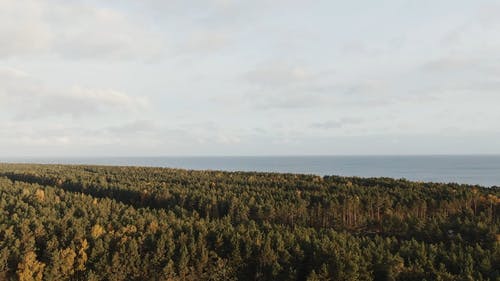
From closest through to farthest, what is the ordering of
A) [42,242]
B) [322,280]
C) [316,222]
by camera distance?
[322,280] < [42,242] < [316,222]

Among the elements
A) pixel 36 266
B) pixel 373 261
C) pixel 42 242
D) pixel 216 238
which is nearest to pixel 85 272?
pixel 36 266

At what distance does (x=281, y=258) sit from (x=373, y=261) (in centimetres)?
1088

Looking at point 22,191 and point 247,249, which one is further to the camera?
point 22,191

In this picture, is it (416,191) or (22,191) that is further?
(416,191)

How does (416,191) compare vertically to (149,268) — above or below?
above

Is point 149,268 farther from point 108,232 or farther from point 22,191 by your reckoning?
point 22,191

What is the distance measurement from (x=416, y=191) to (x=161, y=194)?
65.9 metres

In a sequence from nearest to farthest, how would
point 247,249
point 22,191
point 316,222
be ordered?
point 247,249 < point 316,222 < point 22,191

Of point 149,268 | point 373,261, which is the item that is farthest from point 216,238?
point 373,261

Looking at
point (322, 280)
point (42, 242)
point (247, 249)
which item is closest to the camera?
point (322, 280)

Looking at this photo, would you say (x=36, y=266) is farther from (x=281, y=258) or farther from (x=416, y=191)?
(x=416, y=191)

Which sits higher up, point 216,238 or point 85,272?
point 216,238

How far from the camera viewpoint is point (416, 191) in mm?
Result: 104375

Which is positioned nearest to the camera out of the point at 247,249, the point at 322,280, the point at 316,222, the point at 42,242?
the point at 322,280
